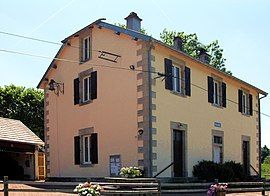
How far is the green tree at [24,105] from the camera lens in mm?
41781

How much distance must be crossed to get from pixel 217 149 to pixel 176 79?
498 cm

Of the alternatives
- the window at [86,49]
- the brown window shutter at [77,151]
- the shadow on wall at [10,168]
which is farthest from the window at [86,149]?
the shadow on wall at [10,168]

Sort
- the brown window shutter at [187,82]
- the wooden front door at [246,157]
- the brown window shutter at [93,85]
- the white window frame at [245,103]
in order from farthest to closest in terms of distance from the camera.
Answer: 1. the white window frame at [245,103]
2. the wooden front door at [246,157]
3. the brown window shutter at [93,85]
4. the brown window shutter at [187,82]

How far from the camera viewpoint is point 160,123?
56.9 feet

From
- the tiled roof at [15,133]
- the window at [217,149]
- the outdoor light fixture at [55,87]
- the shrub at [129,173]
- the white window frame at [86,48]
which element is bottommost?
the shrub at [129,173]

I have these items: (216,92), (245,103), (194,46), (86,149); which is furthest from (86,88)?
(194,46)

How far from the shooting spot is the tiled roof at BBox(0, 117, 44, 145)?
24656 mm

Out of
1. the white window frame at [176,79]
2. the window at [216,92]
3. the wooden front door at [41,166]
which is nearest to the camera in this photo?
the white window frame at [176,79]

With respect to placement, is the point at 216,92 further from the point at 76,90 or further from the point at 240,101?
the point at 76,90

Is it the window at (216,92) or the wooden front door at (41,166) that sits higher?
the window at (216,92)

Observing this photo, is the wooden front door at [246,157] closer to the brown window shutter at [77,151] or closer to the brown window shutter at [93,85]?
the brown window shutter at [77,151]

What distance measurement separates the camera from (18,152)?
85.6 ft

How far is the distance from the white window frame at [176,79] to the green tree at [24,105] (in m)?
25.7

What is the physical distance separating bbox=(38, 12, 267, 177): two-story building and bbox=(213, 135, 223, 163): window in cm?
5
